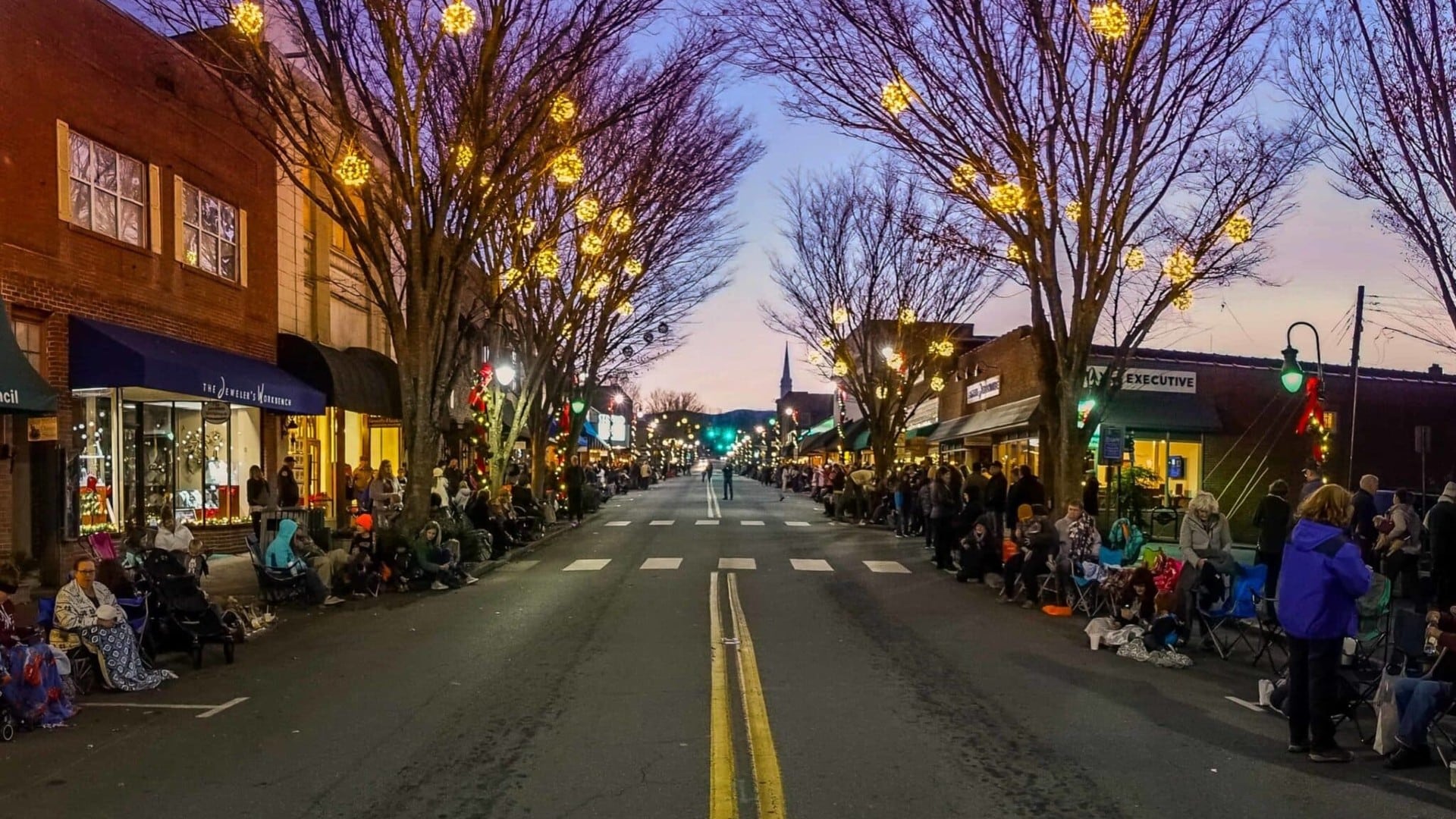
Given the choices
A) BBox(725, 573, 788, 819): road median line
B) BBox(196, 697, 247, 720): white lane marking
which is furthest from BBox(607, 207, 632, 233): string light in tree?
BBox(196, 697, 247, 720): white lane marking

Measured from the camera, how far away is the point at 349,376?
2509 cm

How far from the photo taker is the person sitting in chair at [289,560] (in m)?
14.9

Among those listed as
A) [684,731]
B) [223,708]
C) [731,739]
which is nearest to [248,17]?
[223,708]

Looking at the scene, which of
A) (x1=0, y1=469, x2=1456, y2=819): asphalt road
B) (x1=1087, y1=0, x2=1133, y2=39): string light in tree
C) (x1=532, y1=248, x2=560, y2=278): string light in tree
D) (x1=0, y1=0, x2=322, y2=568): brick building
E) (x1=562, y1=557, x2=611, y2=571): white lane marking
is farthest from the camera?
(x1=532, y1=248, x2=560, y2=278): string light in tree

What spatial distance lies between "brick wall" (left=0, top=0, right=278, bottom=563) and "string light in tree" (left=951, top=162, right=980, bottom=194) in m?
12.3

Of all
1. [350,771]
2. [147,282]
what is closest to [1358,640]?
[350,771]

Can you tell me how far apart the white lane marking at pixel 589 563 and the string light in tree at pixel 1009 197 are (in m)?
8.93


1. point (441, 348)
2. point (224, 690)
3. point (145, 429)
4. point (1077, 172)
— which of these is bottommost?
point (224, 690)

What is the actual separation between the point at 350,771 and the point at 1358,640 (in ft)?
26.9

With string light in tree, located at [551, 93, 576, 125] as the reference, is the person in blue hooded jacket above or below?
below

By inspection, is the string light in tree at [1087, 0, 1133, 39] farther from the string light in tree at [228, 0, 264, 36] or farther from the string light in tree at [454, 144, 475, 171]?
the string light in tree at [228, 0, 264, 36]

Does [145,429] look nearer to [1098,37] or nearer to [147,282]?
[147,282]

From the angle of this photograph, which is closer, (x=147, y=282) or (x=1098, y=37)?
(x=1098, y=37)

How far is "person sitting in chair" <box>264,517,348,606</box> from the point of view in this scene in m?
14.9
